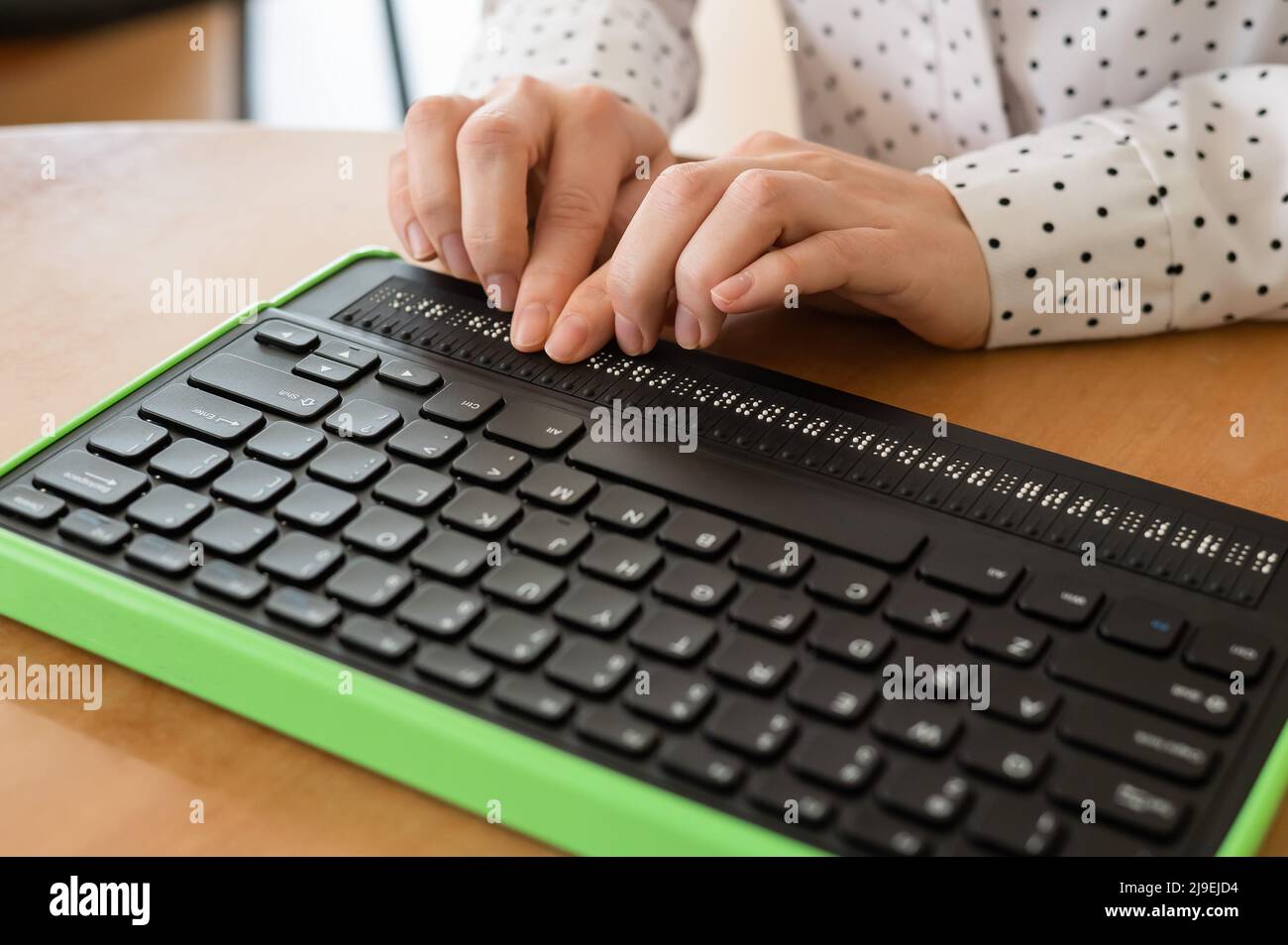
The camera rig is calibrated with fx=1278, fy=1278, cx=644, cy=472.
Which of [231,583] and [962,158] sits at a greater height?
[962,158]

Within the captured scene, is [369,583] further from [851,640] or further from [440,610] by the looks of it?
[851,640]

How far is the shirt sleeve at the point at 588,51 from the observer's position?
0.90m

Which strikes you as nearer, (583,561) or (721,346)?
(583,561)

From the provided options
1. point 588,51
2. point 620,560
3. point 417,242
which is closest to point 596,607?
point 620,560

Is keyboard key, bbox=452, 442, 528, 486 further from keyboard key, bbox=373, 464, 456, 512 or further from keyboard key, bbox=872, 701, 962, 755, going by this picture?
keyboard key, bbox=872, 701, 962, 755

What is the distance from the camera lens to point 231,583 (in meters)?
0.47

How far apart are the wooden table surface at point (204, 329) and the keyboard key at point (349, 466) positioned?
0.10m

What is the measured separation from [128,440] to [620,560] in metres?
0.23

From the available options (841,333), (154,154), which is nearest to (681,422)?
(841,333)

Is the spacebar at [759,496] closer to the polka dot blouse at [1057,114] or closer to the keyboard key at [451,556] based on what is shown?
the keyboard key at [451,556]

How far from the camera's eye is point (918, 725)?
41 centimetres
